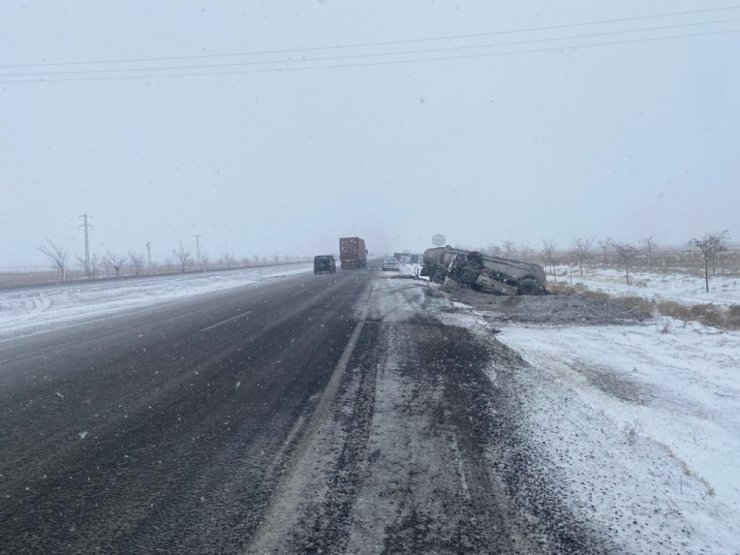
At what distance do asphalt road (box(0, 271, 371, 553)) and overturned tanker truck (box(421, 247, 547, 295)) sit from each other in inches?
517

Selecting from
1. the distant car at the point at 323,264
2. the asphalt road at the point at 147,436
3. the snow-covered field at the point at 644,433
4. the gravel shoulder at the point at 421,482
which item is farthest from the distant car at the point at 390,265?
the gravel shoulder at the point at 421,482

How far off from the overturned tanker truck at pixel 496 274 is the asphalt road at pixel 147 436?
1313cm

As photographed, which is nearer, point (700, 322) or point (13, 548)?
point (13, 548)

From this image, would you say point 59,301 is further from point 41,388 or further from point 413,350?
point 413,350

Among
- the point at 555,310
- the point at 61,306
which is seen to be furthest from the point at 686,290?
the point at 61,306

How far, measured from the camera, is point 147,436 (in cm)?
484

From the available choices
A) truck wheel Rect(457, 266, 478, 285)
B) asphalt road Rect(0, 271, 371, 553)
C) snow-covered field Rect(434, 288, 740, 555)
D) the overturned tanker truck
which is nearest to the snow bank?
snow-covered field Rect(434, 288, 740, 555)

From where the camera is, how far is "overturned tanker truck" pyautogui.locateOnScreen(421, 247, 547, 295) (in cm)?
2142

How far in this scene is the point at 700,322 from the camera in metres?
12.6

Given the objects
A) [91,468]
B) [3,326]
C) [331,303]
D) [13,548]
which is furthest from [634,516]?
[3,326]

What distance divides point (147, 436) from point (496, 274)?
65.2 feet

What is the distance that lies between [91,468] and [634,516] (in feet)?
14.5

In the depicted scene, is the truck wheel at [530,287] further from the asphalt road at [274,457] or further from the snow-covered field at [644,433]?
the asphalt road at [274,457]

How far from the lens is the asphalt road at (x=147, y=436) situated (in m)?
3.16
